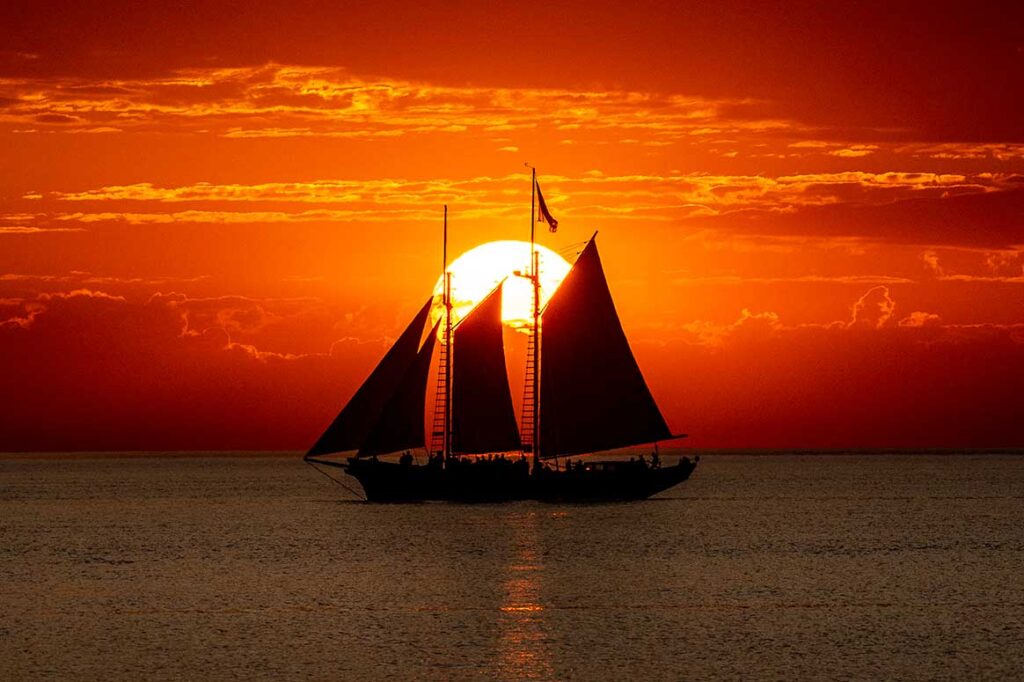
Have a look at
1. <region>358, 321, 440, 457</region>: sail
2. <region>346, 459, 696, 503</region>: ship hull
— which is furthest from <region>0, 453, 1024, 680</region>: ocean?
<region>358, 321, 440, 457</region>: sail

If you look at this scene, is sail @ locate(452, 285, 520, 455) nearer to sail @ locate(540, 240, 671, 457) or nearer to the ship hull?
sail @ locate(540, 240, 671, 457)

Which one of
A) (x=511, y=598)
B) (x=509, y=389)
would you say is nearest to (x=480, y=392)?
(x=509, y=389)

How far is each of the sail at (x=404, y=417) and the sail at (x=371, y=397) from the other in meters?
0.55

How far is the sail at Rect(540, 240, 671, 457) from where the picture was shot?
336 feet

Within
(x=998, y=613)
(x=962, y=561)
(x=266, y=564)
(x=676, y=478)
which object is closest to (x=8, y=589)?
(x=266, y=564)

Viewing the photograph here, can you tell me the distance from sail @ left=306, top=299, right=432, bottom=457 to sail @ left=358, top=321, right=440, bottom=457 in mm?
548

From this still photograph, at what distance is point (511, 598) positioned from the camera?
63.0 meters

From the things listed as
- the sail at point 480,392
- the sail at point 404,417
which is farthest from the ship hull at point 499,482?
the sail at point 404,417

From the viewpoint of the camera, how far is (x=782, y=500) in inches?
6718

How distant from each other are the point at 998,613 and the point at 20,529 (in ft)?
262

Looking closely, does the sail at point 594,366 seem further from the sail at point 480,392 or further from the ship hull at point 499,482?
the ship hull at point 499,482

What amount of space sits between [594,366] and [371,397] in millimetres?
15374

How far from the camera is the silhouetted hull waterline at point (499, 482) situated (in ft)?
378

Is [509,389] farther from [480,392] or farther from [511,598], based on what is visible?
[511,598]
